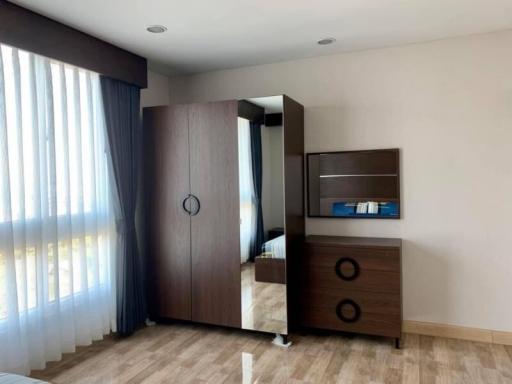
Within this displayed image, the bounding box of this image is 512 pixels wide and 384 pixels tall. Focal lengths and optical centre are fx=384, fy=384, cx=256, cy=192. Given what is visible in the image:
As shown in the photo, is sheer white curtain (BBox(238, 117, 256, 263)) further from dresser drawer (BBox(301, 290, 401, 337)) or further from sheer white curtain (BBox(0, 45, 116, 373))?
sheer white curtain (BBox(0, 45, 116, 373))

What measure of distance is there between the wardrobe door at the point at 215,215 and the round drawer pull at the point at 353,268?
0.81 metres

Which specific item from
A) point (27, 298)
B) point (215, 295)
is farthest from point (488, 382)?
point (27, 298)

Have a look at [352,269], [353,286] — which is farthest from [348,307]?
[352,269]

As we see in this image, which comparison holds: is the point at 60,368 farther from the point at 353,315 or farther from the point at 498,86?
the point at 498,86

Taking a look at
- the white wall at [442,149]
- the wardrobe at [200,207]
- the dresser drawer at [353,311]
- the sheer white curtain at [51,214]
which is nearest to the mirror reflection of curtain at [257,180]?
the wardrobe at [200,207]

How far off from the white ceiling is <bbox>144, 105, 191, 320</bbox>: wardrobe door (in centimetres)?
63

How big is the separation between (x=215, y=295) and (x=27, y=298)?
1.38 metres

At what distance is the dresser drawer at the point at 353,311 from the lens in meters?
2.88

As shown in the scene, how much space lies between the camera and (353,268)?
2984 mm

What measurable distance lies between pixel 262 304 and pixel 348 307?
2.23 ft

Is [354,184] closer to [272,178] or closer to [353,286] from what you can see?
[272,178]

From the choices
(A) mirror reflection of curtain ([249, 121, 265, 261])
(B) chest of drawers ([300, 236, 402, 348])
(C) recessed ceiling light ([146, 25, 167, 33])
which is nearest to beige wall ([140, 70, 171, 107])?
(C) recessed ceiling light ([146, 25, 167, 33])

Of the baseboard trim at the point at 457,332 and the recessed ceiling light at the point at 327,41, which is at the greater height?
the recessed ceiling light at the point at 327,41

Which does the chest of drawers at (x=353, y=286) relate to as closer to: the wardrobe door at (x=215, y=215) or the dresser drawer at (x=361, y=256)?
the dresser drawer at (x=361, y=256)
